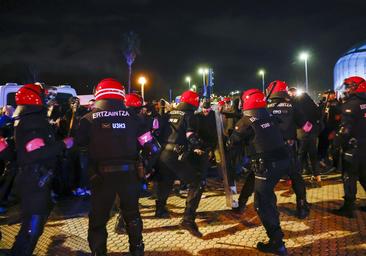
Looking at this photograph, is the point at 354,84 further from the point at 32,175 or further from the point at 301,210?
the point at 32,175

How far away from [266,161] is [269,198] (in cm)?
49

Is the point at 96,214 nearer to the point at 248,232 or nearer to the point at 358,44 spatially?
the point at 248,232

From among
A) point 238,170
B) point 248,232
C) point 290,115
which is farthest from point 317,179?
point 248,232

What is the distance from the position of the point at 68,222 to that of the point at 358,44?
62.4 m

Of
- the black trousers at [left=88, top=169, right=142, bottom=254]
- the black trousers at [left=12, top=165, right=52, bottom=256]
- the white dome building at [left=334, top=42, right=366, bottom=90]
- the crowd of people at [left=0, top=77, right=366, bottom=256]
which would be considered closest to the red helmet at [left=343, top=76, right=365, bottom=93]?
the crowd of people at [left=0, top=77, right=366, bottom=256]

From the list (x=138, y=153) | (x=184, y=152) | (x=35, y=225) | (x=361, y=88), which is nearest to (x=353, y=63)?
(x=361, y=88)

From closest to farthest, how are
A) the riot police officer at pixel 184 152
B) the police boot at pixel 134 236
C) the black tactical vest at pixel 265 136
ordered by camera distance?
the police boot at pixel 134 236 < the black tactical vest at pixel 265 136 < the riot police officer at pixel 184 152

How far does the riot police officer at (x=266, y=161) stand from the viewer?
4.78m

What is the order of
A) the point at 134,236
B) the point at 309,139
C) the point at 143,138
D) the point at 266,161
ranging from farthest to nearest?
the point at 309,139 < the point at 266,161 < the point at 143,138 < the point at 134,236

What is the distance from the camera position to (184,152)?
5.91 metres

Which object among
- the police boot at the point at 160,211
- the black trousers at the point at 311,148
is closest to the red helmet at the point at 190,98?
the police boot at the point at 160,211

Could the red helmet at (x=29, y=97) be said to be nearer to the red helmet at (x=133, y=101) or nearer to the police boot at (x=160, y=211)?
the police boot at (x=160, y=211)

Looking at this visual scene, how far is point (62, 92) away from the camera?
11227mm

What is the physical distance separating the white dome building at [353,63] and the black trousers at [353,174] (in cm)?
5208
